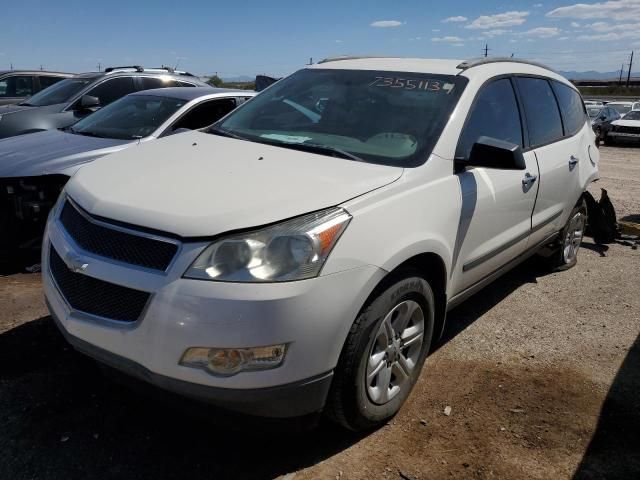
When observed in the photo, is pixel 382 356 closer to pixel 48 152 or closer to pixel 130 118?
pixel 48 152

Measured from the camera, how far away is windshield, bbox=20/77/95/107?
8352 mm

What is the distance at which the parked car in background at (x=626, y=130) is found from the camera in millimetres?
20031

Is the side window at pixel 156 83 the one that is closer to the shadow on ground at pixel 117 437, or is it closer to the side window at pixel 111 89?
the side window at pixel 111 89

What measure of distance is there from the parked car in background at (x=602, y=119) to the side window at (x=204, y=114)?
17.8m

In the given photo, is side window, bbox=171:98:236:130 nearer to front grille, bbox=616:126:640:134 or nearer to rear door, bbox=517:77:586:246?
rear door, bbox=517:77:586:246

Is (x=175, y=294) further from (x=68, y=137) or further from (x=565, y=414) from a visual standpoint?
(x=68, y=137)

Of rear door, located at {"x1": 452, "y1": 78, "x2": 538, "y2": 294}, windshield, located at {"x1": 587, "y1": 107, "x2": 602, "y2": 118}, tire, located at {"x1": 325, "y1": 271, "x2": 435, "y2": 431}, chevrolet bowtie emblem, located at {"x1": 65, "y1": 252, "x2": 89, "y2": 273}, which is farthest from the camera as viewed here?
windshield, located at {"x1": 587, "y1": 107, "x2": 602, "y2": 118}

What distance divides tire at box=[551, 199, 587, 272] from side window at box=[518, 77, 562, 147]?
1003 mm

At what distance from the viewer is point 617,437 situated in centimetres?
294

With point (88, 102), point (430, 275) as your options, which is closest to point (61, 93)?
point (88, 102)

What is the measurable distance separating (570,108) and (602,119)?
1887 centimetres

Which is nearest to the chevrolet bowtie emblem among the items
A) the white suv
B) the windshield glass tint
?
the white suv

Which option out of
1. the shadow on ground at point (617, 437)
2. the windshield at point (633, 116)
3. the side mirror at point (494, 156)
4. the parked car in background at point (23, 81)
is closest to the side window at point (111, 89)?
the parked car in background at point (23, 81)

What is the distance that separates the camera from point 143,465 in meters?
2.54
